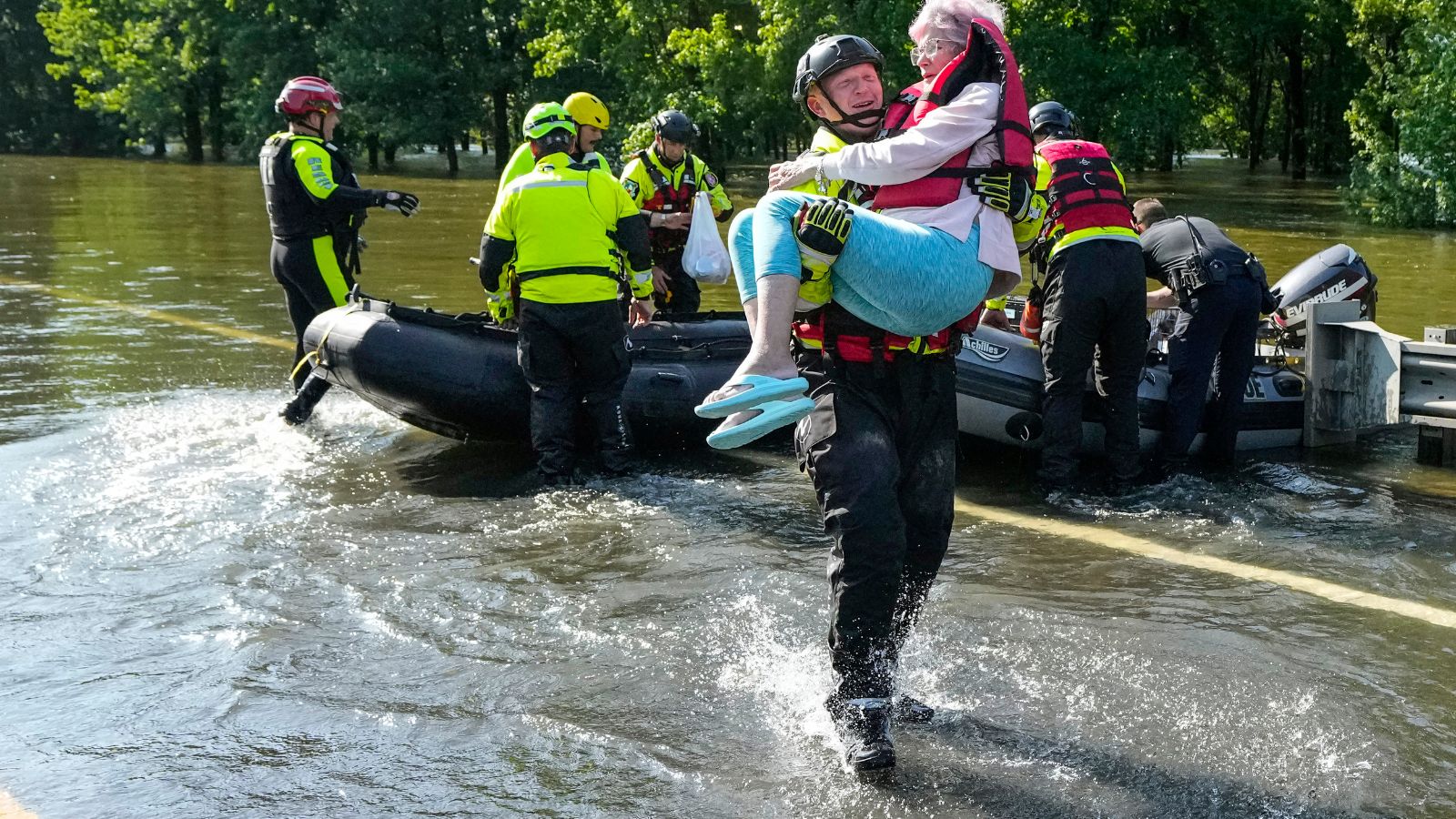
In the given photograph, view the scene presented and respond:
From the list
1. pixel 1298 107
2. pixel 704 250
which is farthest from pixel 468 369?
pixel 1298 107

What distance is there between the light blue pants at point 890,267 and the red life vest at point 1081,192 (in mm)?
3466

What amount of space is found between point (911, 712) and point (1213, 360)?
3951 millimetres

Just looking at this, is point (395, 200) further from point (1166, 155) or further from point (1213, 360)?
point (1166, 155)

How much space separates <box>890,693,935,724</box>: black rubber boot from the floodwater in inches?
2.4

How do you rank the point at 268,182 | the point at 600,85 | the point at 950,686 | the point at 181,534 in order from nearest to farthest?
the point at 950,686
the point at 181,534
the point at 268,182
the point at 600,85

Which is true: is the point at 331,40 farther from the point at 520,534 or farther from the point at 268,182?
the point at 520,534

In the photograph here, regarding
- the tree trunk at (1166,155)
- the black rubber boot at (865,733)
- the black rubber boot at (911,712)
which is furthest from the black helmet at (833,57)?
the tree trunk at (1166,155)

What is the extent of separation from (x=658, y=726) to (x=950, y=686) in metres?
0.96

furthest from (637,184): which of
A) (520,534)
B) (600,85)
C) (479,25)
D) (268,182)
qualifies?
(479,25)

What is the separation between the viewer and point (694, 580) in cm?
574

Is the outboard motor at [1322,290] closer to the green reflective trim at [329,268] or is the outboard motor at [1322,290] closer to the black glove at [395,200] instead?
the black glove at [395,200]

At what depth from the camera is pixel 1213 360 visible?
7.55m

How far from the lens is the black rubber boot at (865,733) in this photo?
154 inches

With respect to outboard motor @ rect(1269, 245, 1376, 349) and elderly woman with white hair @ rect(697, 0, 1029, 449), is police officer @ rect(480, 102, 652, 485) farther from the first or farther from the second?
outboard motor @ rect(1269, 245, 1376, 349)
